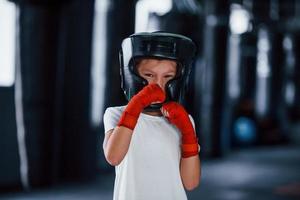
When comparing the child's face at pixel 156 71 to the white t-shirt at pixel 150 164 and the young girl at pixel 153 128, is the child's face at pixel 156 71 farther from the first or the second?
the white t-shirt at pixel 150 164

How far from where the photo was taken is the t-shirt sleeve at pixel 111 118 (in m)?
1.66

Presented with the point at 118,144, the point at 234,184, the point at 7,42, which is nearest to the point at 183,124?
the point at 118,144

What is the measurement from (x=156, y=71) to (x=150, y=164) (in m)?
0.30

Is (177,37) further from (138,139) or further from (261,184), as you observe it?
(261,184)

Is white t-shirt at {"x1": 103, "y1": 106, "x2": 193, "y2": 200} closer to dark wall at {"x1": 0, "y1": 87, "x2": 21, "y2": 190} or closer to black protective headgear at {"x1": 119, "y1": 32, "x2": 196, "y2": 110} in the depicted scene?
black protective headgear at {"x1": 119, "y1": 32, "x2": 196, "y2": 110}

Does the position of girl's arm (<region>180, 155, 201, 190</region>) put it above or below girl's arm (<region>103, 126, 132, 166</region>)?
below

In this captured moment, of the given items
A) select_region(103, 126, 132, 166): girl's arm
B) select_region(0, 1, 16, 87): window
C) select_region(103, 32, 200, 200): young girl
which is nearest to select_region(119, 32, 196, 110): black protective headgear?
select_region(103, 32, 200, 200): young girl

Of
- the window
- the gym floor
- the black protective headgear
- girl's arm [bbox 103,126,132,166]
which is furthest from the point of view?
the window

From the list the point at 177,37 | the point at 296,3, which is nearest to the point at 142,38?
the point at 177,37

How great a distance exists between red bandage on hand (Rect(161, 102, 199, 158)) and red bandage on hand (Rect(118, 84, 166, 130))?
5 cm

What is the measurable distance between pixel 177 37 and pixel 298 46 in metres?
17.3

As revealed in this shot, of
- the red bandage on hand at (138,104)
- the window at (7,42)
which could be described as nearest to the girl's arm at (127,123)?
the red bandage on hand at (138,104)

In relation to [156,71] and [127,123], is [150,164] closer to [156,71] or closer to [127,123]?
[127,123]

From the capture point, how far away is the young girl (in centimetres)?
159
